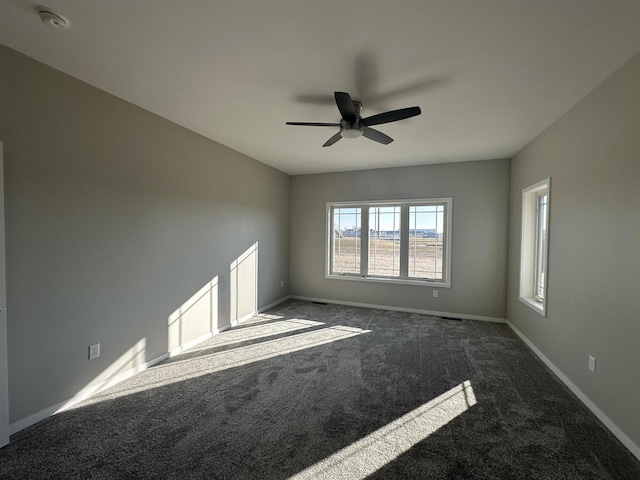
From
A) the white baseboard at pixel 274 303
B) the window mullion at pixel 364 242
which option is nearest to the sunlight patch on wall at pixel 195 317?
the white baseboard at pixel 274 303

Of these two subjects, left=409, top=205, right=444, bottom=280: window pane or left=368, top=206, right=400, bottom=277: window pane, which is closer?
left=409, top=205, right=444, bottom=280: window pane

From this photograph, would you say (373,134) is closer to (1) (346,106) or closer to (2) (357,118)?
(2) (357,118)

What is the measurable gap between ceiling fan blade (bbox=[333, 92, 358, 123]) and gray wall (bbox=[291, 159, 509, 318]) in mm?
2795

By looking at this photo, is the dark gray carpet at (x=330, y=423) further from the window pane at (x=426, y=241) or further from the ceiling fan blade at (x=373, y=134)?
the ceiling fan blade at (x=373, y=134)

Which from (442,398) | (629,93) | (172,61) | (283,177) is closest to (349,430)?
(442,398)

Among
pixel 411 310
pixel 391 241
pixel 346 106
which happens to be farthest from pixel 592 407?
pixel 391 241

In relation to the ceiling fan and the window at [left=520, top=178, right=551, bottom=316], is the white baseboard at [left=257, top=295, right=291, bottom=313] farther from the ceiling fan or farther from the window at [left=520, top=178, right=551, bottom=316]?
the window at [left=520, top=178, right=551, bottom=316]

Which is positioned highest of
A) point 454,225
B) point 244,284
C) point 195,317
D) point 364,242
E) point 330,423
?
point 454,225

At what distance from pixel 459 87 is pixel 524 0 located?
85 cm

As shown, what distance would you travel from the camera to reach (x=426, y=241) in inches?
192

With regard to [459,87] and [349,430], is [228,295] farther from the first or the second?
[459,87]

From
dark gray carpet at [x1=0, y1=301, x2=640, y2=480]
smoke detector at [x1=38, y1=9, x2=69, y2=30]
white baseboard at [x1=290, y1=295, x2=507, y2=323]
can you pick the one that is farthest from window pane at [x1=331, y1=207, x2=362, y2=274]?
smoke detector at [x1=38, y1=9, x2=69, y2=30]

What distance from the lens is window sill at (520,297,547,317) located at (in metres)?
3.13

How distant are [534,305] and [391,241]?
92.1 inches
